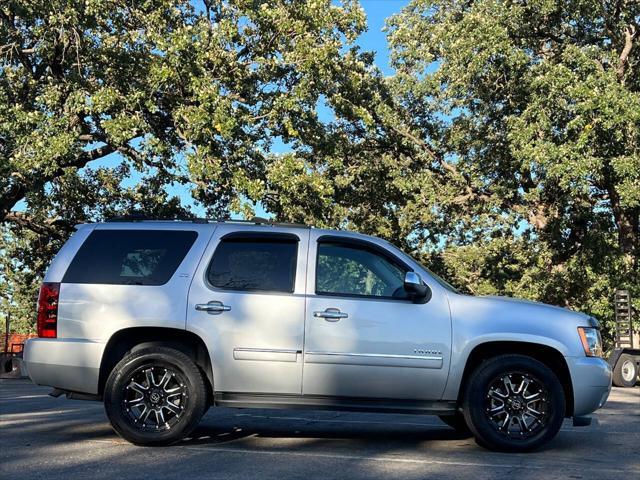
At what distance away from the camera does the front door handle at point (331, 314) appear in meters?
6.99

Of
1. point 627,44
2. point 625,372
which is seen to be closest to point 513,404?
point 625,372

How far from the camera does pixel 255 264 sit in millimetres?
7504

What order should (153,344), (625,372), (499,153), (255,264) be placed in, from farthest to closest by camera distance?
(499,153) → (625,372) → (255,264) → (153,344)

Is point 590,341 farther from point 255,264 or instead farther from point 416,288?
point 255,264

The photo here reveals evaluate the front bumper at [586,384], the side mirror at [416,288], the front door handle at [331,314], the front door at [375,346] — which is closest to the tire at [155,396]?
the front door at [375,346]

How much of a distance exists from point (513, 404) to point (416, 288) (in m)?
1.32

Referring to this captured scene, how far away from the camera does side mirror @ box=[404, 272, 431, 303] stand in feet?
22.8

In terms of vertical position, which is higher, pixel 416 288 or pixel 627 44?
pixel 627 44

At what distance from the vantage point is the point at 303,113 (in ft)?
68.6

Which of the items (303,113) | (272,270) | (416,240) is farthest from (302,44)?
(272,270)

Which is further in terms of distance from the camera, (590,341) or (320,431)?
(320,431)

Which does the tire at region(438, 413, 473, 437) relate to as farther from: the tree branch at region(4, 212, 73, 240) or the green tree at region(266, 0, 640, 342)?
the tree branch at region(4, 212, 73, 240)

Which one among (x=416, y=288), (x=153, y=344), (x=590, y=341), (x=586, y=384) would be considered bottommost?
(x=586, y=384)

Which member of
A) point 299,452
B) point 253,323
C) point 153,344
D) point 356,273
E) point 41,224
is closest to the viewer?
point 299,452
